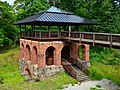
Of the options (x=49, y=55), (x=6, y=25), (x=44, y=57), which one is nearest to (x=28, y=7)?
(x=6, y=25)

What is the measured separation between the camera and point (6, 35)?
43.4 m

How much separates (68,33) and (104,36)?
651 cm

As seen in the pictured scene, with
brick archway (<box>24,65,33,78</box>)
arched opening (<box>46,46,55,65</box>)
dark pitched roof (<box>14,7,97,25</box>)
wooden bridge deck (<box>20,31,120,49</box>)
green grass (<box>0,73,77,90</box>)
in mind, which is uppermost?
dark pitched roof (<box>14,7,97,25</box>)

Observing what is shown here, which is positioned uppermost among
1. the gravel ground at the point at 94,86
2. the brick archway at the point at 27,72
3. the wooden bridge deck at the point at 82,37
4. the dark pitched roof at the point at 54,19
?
the dark pitched roof at the point at 54,19

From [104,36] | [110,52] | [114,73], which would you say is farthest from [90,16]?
[104,36]

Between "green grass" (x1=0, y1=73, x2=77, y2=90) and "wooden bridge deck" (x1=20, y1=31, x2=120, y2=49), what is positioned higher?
"wooden bridge deck" (x1=20, y1=31, x2=120, y2=49)

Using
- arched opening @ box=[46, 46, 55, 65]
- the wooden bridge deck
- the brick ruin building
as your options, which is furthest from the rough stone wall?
arched opening @ box=[46, 46, 55, 65]

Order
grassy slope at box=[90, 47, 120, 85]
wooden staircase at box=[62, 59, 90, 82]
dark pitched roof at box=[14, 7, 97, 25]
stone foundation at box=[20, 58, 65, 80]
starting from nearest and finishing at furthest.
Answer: wooden staircase at box=[62, 59, 90, 82]
dark pitched roof at box=[14, 7, 97, 25]
stone foundation at box=[20, 58, 65, 80]
grassy slope at box=[90, 47, 120, 85]

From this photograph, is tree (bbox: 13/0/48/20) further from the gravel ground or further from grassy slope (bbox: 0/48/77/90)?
the gravel ground

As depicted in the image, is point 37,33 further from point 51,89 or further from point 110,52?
point 110,52

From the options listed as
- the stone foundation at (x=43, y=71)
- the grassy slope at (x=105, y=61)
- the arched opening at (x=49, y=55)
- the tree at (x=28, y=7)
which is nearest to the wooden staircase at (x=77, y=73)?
the stone foundation at (x=43, y=71)

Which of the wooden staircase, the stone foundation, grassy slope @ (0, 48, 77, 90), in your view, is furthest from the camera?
the stone foundation

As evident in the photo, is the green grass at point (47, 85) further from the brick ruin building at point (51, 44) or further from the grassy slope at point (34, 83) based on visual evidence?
the brick ruin building at point (51, 44)

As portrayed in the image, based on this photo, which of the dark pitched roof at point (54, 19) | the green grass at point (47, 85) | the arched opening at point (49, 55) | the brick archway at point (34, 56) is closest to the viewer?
the green grass at point (47, 85)
